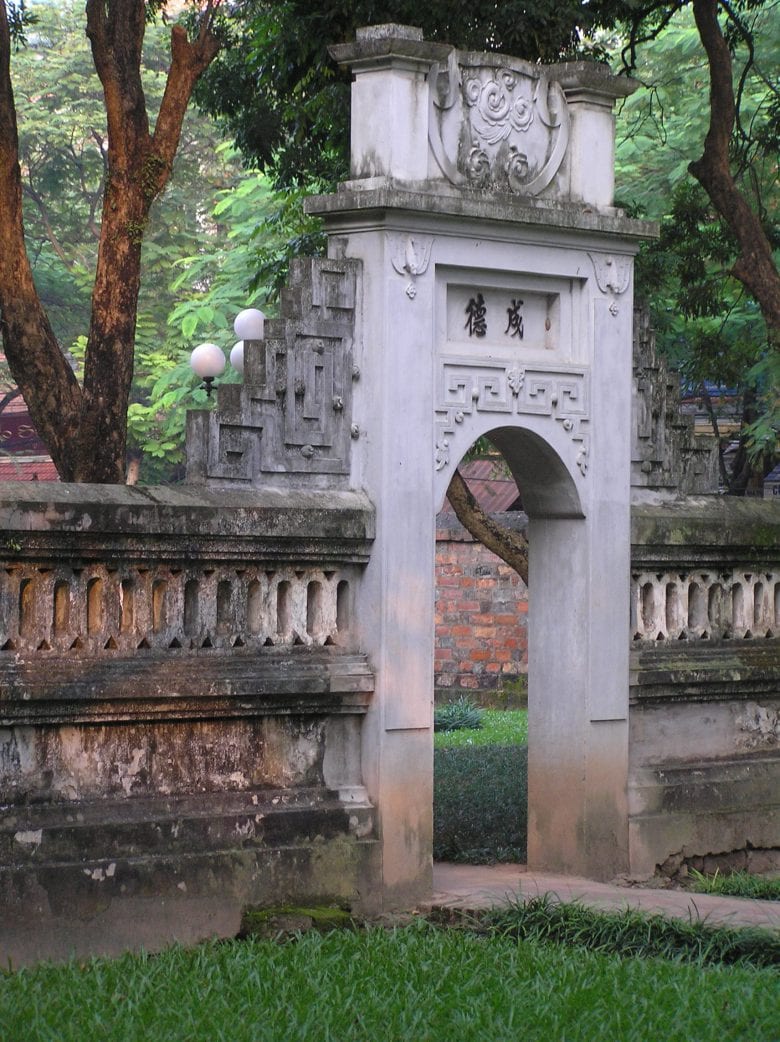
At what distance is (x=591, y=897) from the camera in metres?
8.06

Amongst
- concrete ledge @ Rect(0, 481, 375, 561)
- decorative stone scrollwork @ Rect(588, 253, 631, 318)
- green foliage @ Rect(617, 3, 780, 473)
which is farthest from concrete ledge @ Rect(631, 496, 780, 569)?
green foliage @ Rect(617, 3, 780, 473)

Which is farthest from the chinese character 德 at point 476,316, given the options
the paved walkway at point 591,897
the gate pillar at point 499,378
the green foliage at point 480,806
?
the green foliage at point 480,806

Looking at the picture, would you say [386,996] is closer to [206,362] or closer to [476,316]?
[476,316]

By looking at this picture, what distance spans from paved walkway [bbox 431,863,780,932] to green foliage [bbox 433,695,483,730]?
31.3 ft

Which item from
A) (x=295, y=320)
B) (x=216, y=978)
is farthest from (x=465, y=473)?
(x=216, y=978)

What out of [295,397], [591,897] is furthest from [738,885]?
[295,397]

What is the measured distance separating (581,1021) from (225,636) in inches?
98.8

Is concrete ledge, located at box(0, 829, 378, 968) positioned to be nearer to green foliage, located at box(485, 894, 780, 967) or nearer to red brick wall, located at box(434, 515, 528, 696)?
green foliage, located at box(485, 894, 780, 967)

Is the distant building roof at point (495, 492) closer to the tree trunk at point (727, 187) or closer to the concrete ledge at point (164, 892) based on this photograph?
the tree trunk at point (727, 187)

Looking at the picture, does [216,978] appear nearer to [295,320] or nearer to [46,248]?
[295,320]

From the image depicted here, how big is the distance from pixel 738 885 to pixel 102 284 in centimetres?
547

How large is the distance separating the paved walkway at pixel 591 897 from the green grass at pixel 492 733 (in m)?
6.50

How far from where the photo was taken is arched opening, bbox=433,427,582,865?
29.2 ft

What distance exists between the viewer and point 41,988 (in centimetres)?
613
